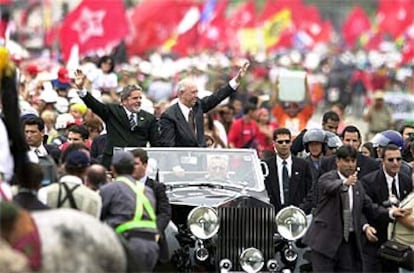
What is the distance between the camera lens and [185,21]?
3938cm

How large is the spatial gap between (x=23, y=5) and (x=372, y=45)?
16540 mm

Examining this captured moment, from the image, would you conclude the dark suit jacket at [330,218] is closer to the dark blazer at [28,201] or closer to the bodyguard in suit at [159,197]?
the bodyguard in suit at [159,197]

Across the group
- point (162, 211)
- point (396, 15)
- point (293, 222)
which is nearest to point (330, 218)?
point (293, 222)

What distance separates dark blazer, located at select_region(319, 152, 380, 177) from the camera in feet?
61.8

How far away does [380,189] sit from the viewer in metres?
18.0

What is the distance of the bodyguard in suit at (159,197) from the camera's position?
16.4 metres

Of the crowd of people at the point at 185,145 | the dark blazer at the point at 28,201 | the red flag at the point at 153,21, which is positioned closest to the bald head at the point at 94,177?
the crowd of people at the point at 185,145

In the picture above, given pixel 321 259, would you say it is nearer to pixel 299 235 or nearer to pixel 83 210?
pixel 299 235

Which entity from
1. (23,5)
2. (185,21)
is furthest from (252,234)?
(23,5)

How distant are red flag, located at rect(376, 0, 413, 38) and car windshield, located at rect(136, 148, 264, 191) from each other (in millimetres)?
42020

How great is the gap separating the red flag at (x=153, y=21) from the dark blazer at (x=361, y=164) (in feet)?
74.8

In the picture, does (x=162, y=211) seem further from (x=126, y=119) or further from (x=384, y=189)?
(x=126, y=119)

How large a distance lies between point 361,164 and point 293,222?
1.91 meters

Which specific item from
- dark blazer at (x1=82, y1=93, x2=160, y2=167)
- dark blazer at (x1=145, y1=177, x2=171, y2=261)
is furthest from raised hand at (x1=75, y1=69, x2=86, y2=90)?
dark blazer at (x1=145, y1=177, x2=171, y2=261)
